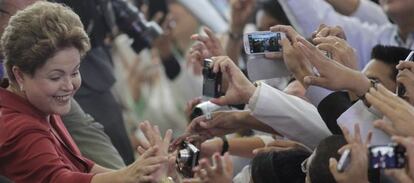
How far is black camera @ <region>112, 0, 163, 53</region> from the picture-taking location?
4.44 meters

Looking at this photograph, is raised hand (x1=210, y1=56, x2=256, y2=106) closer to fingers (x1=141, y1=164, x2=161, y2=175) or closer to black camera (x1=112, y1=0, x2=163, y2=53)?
fingers (x1=141, y1=164, x2=161, y2=175)

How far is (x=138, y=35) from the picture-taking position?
14.8 ft

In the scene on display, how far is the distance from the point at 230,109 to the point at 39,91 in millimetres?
816

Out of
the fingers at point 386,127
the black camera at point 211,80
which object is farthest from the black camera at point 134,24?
the fingers at point 386,127

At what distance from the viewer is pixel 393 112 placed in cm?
273

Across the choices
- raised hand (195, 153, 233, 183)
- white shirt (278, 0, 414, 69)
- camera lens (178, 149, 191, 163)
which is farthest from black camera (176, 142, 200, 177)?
white shirt (278, 0, 414, 69)

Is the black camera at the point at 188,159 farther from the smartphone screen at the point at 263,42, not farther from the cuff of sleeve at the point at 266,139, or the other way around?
the cuff of sleeve at the point at 266,139

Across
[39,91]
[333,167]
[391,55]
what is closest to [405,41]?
[391,55]

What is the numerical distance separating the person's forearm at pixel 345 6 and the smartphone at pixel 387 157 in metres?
1.68

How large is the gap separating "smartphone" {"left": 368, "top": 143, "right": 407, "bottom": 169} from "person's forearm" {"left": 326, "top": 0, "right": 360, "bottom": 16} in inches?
66.0

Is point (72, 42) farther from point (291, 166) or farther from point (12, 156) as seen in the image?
point (291, 166)

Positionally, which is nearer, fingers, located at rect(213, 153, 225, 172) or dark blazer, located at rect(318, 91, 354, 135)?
fingers, located at rect(213, 153, 225, 172)

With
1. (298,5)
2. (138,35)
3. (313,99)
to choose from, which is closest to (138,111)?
(138,35)

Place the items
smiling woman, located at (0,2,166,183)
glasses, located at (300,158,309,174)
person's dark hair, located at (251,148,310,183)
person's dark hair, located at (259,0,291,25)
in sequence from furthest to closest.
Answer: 1. person's dark hair, located at (259,0,291,25)
2. person's dark hair, located at (251,148,310,183)
3. glasses, located at (300,158,309,174)
4. smiling woman, located at (0,2,166,183)
